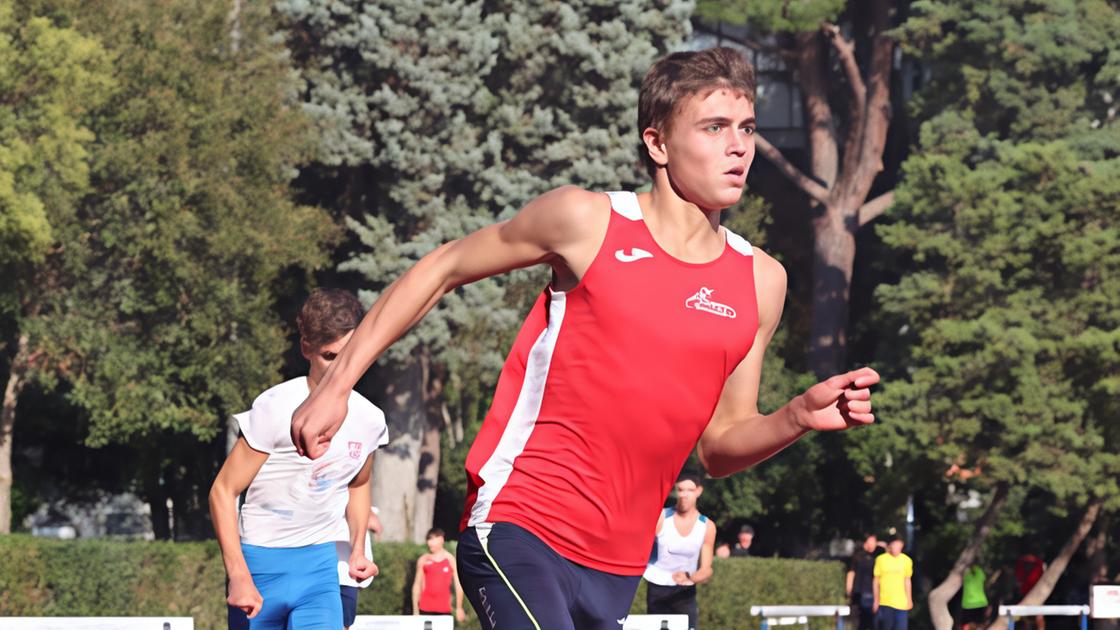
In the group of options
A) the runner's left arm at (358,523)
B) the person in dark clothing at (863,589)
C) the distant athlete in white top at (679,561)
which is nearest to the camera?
the runner's left arm at (358,523)

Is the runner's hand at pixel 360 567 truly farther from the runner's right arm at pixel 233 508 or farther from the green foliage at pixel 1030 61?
the green foliage at pixel 1030 61

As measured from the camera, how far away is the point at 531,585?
16.1 feet

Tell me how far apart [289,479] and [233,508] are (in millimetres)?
287

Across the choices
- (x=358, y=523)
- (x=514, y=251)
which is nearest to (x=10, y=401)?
(x=358, y=523)

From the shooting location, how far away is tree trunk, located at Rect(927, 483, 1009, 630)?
116 ft

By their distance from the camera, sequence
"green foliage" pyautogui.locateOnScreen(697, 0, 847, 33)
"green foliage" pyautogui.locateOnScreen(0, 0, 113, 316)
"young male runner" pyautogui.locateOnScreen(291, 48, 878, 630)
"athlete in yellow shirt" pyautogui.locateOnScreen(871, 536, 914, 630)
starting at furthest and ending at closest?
"green foliage" pyautogui.locateOnScreen(697, 0, 847, 33), "green foliage" pyautogui.locateOnScreen(0, 0, 113, 316), "athlete in yellow shirt" pyautogui.locateOnScreen(871, 536, 914, 630), "young male runner" pyautogui.locateOnScreen(291, 48, 878, 630)

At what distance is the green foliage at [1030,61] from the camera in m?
37.9

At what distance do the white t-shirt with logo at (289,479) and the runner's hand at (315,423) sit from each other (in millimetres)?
3193

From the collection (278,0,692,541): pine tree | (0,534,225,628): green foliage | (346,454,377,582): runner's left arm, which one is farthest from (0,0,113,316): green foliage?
(346,454,377,582): runner's left arm

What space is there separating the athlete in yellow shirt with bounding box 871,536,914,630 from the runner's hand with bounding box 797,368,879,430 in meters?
18.7

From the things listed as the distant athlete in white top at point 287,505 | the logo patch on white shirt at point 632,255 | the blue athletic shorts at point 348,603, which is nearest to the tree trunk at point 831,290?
the blue athletic shorts at point 348,603

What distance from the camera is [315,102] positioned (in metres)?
32.7

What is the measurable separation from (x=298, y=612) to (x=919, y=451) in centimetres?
2880

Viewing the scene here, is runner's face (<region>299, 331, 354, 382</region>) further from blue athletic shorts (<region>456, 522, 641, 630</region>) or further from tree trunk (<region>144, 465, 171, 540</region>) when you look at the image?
tree trunk (<region>144, 465, 171, 540</region>)
